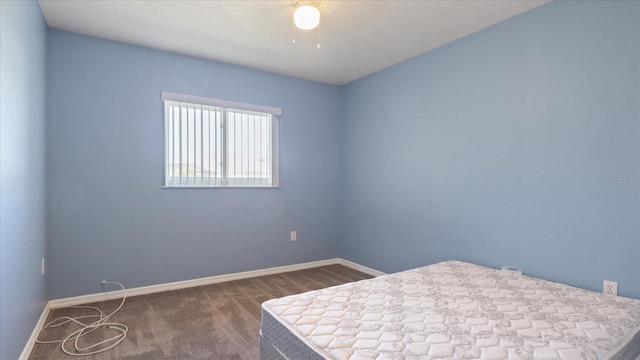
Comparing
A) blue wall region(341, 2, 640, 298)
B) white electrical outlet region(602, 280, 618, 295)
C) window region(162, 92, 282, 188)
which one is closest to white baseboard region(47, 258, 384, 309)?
blue wall region(341, 2, 640, 298)

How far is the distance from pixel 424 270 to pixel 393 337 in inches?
45.4

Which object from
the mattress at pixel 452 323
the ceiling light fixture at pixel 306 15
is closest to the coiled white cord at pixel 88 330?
the mattress at pixel 452 323

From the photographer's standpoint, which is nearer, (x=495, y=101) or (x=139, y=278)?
(x=495, y=101)

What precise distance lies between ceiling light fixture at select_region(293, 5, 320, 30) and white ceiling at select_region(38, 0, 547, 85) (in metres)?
0.18

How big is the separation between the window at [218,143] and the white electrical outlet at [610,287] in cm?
Result: 299

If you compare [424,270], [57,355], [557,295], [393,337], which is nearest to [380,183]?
[424,270]

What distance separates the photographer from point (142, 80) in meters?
2.99

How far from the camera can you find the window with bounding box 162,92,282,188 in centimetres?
319

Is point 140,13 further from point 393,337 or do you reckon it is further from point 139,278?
point 393,337

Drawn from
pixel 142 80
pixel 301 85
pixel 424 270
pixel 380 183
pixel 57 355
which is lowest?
pixel 57 355

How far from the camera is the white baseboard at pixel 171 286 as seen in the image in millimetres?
2316

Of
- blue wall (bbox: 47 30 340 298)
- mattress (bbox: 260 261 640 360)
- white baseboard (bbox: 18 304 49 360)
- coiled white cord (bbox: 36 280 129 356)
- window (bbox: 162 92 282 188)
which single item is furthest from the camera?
window (bbox: 162 92 282 188)

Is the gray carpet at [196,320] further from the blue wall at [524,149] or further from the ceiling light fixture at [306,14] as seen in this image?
the ceiling light fixture at [306,14]

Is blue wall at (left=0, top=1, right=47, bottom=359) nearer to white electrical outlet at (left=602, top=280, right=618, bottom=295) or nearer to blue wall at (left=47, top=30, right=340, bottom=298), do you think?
blue wall at (left=47, top=30, right=340, bottom=298)
